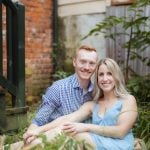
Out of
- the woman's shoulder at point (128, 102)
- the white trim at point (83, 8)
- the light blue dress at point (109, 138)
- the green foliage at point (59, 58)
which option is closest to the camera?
the light blue dress at point (109, 138)

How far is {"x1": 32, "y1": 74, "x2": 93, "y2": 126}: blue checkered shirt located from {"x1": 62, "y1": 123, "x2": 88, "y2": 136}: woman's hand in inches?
12.5

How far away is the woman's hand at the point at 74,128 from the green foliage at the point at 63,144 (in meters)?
0.08

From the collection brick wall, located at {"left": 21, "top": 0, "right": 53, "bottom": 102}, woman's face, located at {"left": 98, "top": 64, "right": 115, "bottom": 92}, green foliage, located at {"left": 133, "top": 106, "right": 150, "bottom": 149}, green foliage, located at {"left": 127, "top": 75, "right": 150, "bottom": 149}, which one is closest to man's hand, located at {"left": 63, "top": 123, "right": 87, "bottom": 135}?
woman's face, located at {"left": 98, "top": 64, "right": 115, "bottom": 92}

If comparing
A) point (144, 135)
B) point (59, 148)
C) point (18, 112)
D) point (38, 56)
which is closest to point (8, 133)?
point (18, 112)

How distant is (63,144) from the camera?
3.03 m

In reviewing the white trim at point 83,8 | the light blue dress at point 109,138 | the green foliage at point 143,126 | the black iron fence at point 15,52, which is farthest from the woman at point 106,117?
the white trim at point 83,8

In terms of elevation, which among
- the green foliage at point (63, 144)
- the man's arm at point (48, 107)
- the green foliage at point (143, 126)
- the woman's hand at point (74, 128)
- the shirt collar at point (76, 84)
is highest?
the shirt collar at point (76, 84)

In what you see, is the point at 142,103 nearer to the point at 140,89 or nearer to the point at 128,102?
the point at 140,89

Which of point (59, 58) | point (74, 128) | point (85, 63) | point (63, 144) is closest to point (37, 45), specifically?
point (59, 58)

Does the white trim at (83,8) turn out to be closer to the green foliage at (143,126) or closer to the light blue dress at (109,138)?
the green foliage at (143,126)

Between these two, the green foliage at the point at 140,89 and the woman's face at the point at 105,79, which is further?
the green foliage at the point at 140,89

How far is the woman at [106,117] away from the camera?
3161 millimetres

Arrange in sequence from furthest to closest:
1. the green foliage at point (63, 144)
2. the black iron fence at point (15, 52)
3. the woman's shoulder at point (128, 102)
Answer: the black iron fence at point (15, 52), the woman's shoulder at point (128, 102), the green foliage at point (63, 144)

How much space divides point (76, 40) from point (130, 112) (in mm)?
4915
